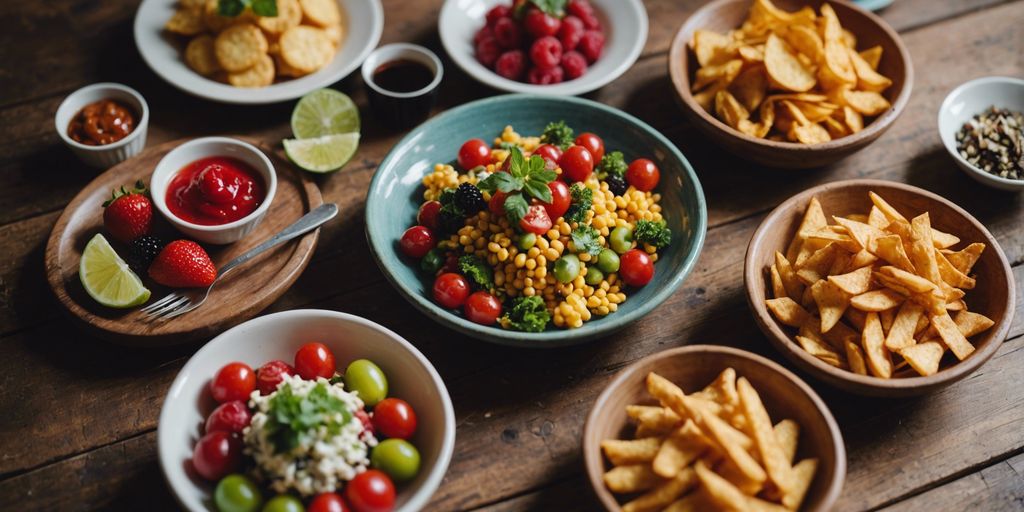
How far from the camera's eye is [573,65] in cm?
320

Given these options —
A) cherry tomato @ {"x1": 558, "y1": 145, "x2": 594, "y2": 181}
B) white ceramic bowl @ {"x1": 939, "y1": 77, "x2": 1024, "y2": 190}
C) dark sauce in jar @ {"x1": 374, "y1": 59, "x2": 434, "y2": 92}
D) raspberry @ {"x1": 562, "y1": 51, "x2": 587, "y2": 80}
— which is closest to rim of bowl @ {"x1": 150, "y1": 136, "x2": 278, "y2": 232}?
dark sauce in jar @ {"x1": 374, "y1": 59, "x2": 434, "y2": 92}

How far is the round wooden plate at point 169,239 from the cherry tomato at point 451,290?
52 cm

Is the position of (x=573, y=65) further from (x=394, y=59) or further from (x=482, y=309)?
(x=482, y=309)

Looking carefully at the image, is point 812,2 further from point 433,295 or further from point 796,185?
point 433,295

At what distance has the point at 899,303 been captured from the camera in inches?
92.8

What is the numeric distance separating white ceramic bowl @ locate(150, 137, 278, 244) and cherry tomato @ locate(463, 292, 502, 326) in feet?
2.68

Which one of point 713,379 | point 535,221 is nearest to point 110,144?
point 535,221

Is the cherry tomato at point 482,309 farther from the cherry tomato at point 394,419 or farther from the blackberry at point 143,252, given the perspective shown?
the blackberry at point 143,252

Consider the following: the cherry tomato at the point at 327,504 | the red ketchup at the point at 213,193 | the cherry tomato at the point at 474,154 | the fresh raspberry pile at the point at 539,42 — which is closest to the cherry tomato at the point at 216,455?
the cherry tomato at the point at 327,504

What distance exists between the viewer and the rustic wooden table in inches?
90.0

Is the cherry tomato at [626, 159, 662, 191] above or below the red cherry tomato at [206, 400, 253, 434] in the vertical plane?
above

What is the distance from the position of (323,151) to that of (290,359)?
93 cm

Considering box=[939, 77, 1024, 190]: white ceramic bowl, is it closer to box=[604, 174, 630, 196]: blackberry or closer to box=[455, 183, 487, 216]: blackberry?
box=[604, 174, 630, 196]: blackberry

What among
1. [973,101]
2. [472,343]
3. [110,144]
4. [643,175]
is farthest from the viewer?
[973,101]
